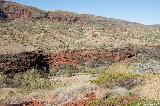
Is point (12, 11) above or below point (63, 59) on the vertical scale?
above

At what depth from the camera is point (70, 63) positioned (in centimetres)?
3675

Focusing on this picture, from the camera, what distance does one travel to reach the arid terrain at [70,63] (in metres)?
19.0

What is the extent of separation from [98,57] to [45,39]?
14988mm

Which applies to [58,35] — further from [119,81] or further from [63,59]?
[119,81]

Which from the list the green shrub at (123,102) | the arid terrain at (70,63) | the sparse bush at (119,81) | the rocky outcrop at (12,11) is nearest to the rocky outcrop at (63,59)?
the arid terrain at (70,63)

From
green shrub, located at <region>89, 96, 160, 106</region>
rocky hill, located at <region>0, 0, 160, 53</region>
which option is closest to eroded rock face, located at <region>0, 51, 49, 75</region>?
rocky hill, located at <region>0, 0, 160, 53</region>

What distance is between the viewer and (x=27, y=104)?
1947 centimetres

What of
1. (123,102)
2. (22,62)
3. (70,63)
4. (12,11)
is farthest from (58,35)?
(123,102)

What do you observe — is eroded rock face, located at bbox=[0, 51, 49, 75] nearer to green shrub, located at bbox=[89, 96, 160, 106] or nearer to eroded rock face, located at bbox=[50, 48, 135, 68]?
eroded rock face, located at bbox=[50, 48, 135, 68]

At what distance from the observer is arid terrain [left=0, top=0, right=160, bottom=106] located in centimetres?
1895

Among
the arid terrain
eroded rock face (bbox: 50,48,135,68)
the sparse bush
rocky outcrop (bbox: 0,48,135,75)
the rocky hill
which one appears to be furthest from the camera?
the rocky hill

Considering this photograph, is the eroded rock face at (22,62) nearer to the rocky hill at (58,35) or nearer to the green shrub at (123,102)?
the rocky hill at (58,35)

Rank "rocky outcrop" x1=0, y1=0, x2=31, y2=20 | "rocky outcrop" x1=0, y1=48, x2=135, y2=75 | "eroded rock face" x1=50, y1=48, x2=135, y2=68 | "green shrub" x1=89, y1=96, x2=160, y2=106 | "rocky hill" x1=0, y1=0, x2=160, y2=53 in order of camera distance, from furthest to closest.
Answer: "rocky outcrop" x1=0, y1=0, x2=31, y2=20 < "rocky hill" x1=0, y1=0, x2=160, y2=53 < "eroded rock face" x1=50, y1=48, x2=135, y2=68 < "rocky outcrop" x1=0, y1=48, x2=135, y2=75 < "green shrub" x1=89, y1=96, x2=160, y2=106

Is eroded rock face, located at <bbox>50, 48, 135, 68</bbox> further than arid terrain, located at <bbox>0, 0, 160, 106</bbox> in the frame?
Yes
